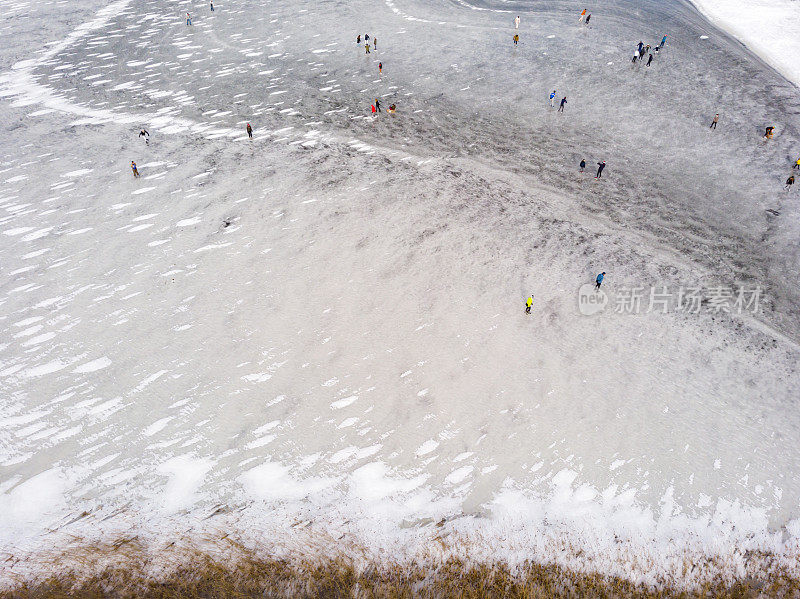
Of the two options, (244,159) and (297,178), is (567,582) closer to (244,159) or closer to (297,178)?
(297,178)

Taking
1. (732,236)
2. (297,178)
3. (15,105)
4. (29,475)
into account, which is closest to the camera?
(29,475)

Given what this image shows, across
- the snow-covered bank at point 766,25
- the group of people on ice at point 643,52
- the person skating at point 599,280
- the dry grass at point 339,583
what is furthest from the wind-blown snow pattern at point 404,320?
the snow-covered bank at point 766,25

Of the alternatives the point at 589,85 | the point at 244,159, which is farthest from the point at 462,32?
the point at 244,159

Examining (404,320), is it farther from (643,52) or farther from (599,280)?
(643,52)

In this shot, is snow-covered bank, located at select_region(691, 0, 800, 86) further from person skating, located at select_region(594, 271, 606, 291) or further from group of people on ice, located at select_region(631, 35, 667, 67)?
person skating, located at select_region(594, 271, 606, 291)

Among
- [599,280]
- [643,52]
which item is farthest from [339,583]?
[643,52]
